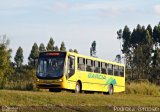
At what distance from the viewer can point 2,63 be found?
64.6m

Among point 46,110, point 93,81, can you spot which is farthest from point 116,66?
point 46,110

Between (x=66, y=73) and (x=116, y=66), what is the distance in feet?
31.6

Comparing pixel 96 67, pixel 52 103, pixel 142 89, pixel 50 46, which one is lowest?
pixel 52 103

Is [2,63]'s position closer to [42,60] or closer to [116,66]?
[116,66]

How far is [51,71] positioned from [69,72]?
1.19 metres

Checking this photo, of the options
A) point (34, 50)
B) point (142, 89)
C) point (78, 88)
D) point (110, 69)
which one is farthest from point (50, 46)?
point (78, 88)

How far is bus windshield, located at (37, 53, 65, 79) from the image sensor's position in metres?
29.8

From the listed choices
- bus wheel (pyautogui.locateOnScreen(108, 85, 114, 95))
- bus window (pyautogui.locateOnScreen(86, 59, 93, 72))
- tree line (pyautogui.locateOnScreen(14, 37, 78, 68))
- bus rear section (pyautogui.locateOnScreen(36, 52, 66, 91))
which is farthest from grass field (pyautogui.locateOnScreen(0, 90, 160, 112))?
tree line (pyautogui.locateOnScreen(14, 37, 78, 68))

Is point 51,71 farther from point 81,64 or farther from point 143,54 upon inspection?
point 143,54

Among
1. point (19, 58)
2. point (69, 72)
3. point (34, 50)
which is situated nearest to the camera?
point (69, 72)

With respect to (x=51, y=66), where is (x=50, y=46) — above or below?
above

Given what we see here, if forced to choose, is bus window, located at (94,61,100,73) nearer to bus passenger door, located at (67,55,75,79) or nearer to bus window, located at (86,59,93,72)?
bus window, located at (86,59,93,72)

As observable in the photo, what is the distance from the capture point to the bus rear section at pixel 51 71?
2961 cm

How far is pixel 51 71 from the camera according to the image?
Answer: 29.9 meters
